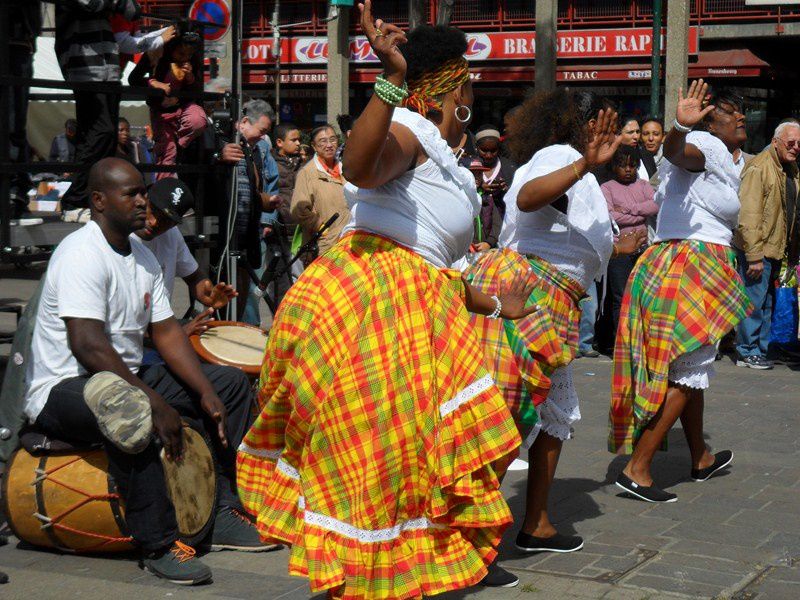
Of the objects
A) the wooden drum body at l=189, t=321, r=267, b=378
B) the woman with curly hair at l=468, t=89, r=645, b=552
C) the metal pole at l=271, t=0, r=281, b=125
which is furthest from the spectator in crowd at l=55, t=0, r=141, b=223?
the metal pole at l=271, t=0, r=281, b=125

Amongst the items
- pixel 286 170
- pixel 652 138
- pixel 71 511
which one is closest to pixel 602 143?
pixel 71 511

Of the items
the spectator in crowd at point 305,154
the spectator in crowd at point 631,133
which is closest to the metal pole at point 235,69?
the spectator in crowd at point 631,133

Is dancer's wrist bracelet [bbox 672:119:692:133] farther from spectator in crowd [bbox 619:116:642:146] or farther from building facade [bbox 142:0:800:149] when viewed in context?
building facade [bbox 142:0:800:149]

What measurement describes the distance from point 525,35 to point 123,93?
22.4 metres

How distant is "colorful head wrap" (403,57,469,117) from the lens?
3924 mm

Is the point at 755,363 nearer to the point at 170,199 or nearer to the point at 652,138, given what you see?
the point at 652,138

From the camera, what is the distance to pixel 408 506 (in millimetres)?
3775

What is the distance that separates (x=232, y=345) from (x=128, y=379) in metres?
0.95

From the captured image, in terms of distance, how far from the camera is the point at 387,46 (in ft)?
11.4

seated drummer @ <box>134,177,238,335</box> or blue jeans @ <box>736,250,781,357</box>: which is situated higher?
seated drummer @ <box>134,177,238,335</box>

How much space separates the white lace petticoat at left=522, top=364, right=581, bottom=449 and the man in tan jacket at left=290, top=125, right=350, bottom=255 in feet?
15.3

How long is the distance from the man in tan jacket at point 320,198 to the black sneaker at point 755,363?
3484 mm

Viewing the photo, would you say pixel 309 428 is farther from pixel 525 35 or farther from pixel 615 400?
pixel 525 35

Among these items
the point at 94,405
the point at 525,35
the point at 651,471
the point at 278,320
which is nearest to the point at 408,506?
the point at 278,320
